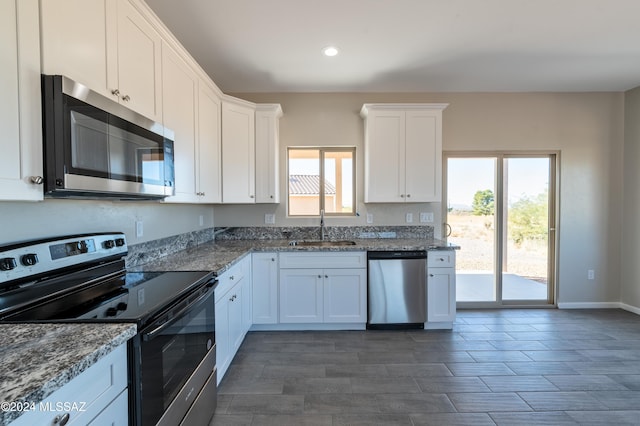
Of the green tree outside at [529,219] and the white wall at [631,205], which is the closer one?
the white wall at [631,205]

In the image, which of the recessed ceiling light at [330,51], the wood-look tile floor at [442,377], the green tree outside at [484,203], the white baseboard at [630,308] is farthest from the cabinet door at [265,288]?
the white baseboard at [630,308]

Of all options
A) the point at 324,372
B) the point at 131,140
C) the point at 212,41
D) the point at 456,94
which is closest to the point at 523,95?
the point at 456,94

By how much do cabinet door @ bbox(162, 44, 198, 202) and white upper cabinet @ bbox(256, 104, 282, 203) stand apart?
3.03ft

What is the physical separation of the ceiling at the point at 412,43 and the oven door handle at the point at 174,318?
1.94 meters

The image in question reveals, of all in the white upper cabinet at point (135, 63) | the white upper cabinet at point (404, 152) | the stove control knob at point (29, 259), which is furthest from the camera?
the white upper cabinet at point (404, 152)

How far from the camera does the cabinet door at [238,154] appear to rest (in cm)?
300

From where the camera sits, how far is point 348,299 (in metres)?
2.95

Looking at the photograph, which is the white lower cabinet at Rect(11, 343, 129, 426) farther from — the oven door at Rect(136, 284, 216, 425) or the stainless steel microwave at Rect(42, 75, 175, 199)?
the stainless steel microwave at Rect(42, 75, 175, 199)

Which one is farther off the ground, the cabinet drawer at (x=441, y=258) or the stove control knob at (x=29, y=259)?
the stove control knob at (x=29, y=259)

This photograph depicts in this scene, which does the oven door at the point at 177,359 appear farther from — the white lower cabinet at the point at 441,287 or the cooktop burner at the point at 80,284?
the white lower cabinet at the point at 441,287

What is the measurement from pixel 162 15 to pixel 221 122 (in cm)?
101

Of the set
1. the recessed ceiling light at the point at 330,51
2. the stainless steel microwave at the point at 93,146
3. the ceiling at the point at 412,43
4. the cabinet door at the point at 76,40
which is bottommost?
the stainless steel microwave at the point at 93,146

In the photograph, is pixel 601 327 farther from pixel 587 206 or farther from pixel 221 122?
pixel 221 122

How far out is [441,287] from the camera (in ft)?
9.75
